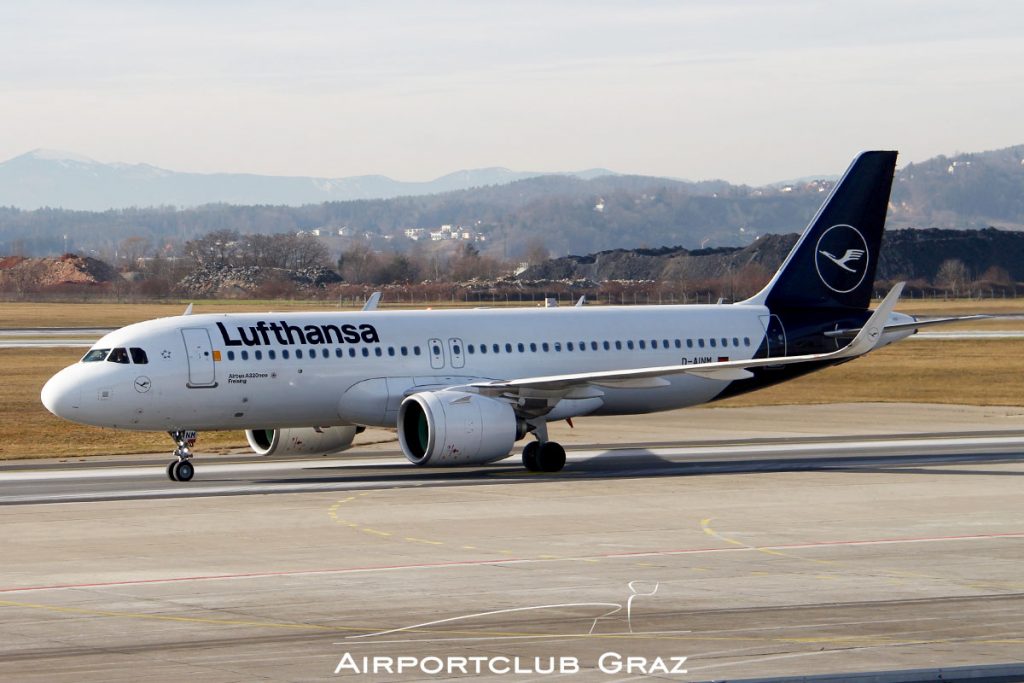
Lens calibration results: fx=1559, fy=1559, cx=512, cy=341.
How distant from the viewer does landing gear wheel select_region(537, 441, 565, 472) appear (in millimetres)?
38156

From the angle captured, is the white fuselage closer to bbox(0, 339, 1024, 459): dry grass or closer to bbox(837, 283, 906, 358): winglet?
bbox(837, 283, 906, 358): winglet

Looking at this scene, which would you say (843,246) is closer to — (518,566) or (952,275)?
(518,566)

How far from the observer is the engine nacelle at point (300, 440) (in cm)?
4009

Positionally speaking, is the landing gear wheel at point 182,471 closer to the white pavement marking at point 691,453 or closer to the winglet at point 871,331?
the white pavement marking at point 691,453

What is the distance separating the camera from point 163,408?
36.5 metres

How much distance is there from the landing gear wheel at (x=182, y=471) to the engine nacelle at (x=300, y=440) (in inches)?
120

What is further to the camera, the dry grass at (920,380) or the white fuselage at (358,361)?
the dry grass at (920,380)

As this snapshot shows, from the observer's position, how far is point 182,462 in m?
37.0

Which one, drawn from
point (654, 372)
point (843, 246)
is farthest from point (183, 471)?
point (843, 246)

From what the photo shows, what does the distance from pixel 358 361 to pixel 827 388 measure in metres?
33.9

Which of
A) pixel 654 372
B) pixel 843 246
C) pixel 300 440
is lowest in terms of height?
pixel 300 440

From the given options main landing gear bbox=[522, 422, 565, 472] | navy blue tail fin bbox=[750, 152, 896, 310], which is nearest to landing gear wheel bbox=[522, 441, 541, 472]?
main landing gear bbox=[522, 422, 565, 472]

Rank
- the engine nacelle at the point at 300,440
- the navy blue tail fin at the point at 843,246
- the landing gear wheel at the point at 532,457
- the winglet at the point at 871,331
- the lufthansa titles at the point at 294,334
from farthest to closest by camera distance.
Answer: the navy blue tail fin at the point at 843,246
the engine nacelle at the point at 300,440
the landing gear wheel at the point at 532,457
the lufthansa titles at the point at 294,334
the winglet at the point at 871,331

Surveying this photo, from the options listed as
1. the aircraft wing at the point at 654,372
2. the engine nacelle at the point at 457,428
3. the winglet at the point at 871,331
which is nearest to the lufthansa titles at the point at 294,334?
the engine nacelle at the point at 457,428
